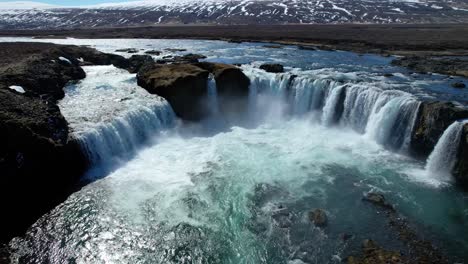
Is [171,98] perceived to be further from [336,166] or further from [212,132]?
[336,166]

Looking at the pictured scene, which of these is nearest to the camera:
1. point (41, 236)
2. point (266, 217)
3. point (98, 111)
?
point (41, 236)

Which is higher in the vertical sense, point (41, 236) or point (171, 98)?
point (171, 98)

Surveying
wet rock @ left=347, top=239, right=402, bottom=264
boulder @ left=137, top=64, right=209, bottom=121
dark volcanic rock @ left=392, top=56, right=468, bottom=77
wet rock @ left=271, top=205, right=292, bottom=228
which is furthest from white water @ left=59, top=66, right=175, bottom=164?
dark volcanic rock @ left=392, top=56, right=468, bottom=77

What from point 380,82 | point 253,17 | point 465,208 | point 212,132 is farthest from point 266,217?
point 253,17

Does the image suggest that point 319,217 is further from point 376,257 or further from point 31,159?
point 31,159

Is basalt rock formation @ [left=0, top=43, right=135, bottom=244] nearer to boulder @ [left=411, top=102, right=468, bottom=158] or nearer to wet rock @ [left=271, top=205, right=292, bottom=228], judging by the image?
wet rock @ [left=271, top=205, right=292, bottom=228]

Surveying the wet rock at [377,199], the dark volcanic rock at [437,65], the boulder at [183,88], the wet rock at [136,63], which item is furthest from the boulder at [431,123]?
the wet rock at [136,63]

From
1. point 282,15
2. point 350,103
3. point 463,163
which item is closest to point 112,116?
point 350,103

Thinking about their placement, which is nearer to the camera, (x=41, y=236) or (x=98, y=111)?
(x=41, y=236)
